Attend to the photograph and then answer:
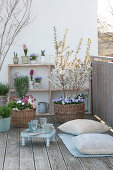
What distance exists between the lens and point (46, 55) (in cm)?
784

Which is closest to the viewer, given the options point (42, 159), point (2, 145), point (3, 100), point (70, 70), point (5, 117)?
point (42, 159)

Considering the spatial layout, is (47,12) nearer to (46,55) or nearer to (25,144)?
(46,55)

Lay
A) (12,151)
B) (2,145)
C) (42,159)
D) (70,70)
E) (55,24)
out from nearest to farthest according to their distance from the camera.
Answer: (42,159), (12,151), (2,145), (70,70), (55,24)

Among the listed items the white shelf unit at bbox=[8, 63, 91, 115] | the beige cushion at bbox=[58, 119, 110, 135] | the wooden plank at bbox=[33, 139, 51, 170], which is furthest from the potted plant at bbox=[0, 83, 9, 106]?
the wooden plank at bbox=[33, 139, 51, 170]

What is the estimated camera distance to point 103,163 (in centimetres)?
445

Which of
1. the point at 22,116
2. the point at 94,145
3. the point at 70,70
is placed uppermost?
the point at 70,70

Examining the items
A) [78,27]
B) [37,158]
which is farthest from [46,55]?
[37,158]

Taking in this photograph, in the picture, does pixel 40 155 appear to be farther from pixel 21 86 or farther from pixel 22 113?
pixel 21 86

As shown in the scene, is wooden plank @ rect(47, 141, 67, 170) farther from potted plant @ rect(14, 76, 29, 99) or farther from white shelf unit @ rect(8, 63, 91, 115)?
white shelf unit @ rect(8, 63, 91, 115)

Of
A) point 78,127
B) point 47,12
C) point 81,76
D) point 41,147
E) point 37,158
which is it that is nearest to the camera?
point 37,158

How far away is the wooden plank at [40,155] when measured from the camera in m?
4.39

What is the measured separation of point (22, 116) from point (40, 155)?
1.62m

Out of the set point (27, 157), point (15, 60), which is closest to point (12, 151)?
point (27, 157)

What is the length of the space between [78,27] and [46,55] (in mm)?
819
